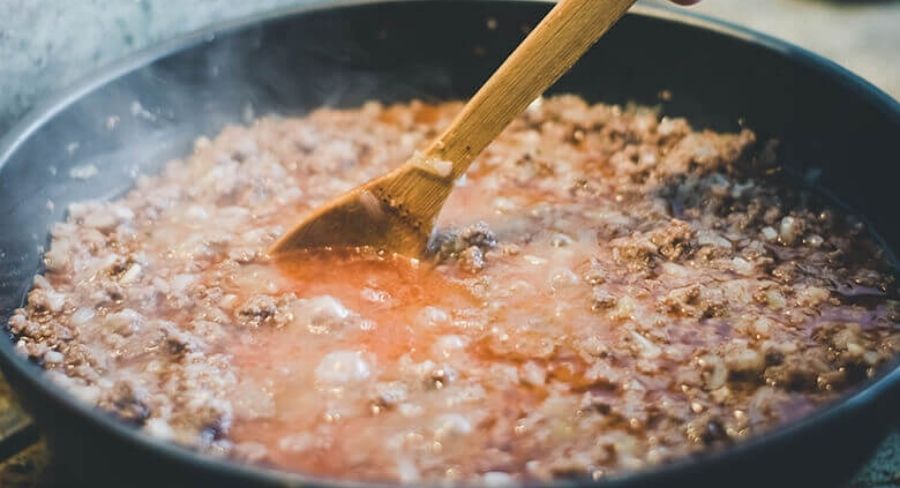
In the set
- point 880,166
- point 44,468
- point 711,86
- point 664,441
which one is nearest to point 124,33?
point 44,468

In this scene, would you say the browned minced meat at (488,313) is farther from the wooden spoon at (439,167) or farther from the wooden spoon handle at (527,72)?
the wooden spoon handle at (527,72)

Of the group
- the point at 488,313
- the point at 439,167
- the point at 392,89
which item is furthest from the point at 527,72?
the point at 392,89

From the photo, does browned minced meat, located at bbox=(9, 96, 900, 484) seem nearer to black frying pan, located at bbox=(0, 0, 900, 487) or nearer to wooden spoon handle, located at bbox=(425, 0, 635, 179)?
black frying pan, located at bbox=(0, 0, 900, 487)

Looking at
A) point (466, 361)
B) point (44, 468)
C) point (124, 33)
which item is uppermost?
point (124, 33)

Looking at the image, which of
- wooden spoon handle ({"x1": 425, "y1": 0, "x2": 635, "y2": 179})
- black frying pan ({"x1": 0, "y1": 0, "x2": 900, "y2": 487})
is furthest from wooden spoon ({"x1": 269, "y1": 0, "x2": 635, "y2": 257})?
black frying pan ({"x1": 0, "y1": 0, "x2": 900, "y2": 487})

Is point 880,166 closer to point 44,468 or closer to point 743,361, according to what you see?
point 743,361
